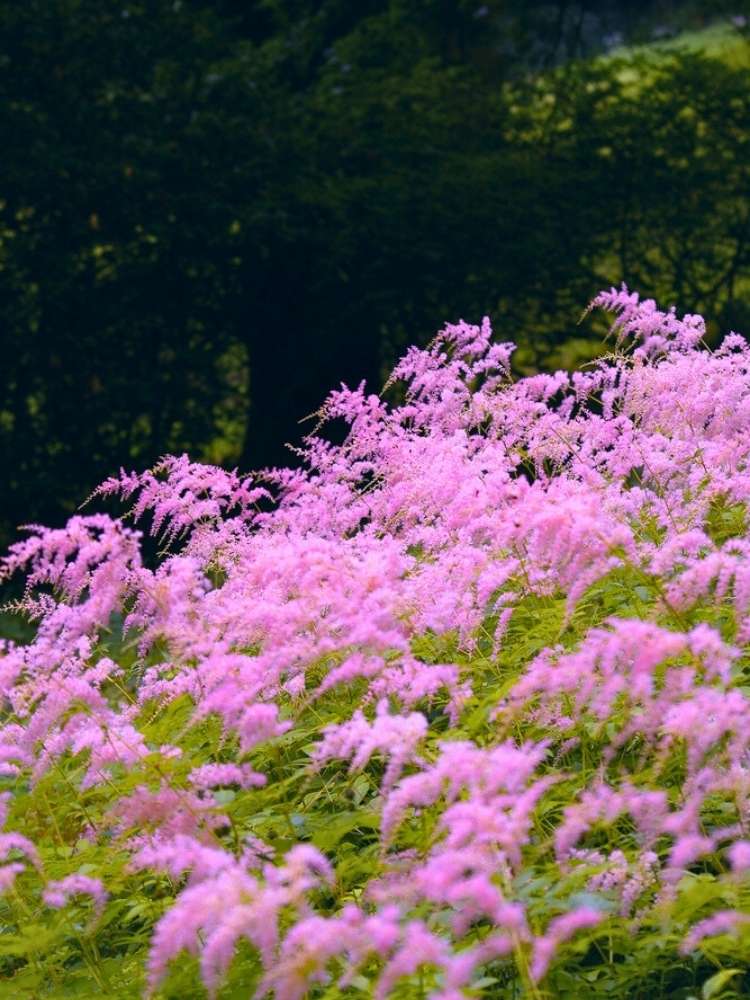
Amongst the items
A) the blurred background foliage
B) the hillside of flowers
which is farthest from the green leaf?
the blurred background foliage

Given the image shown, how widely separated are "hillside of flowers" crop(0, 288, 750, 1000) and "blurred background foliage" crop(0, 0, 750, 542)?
7376mm

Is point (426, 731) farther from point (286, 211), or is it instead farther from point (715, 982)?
point (286, 211)

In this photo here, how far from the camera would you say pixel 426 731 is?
3322mm

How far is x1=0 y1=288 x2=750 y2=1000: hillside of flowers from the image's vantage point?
290 centimetres

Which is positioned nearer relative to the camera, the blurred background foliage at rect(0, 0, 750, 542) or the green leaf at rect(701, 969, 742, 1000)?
the green leaf at rect(701, 969, 742, 1000)

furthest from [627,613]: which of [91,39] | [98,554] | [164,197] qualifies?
[91,39]

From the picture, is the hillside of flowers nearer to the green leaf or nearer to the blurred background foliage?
the green leaf

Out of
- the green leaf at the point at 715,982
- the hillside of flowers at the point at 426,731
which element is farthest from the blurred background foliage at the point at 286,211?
the green leaf at the point at 715,982

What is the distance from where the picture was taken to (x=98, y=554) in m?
3.84

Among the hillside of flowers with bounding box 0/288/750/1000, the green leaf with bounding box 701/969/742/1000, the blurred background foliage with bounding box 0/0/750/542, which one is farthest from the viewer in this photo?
the blurred background foliage with bounding box 0/0/750/542

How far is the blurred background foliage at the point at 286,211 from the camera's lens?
42.7ft

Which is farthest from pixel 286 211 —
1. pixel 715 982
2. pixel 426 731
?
pixel 715 982

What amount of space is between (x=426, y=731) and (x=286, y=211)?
1042 centimetres

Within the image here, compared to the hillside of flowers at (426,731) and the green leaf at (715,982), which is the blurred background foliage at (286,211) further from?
the green leaf at (715,982)
